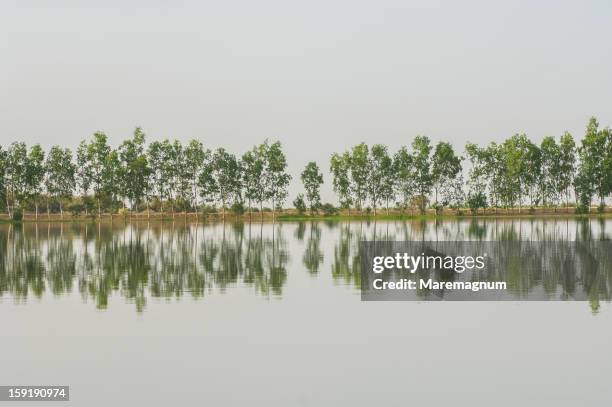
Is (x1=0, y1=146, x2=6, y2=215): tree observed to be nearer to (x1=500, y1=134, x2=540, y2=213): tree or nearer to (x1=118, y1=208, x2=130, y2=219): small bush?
(x1=118, y1=208, x2=130, y2=219): small bush

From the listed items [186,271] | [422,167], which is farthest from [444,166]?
[186,271]

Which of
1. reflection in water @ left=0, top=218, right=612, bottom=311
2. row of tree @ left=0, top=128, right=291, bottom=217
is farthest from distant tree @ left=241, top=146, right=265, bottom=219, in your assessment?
reflection in water @ left=0, top=218, right=612, bottom=311

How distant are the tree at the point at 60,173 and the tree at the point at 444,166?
43.5 metres

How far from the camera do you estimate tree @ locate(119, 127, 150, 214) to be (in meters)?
89.1

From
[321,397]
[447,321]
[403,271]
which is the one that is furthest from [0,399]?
[403,271]

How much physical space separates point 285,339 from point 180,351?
1882mm

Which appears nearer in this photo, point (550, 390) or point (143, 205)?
point (550, 390)

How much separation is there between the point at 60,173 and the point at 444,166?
151 ft

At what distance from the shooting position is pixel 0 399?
9836mm

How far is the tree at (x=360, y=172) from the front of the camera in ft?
305

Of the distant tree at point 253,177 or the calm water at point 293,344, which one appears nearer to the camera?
the calm water at point 293,344

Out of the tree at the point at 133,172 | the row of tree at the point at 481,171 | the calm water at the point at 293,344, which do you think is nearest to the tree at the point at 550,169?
the row of tree at the point at 481,171

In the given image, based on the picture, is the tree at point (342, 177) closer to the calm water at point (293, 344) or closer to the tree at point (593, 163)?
the tree at point (593, 163)

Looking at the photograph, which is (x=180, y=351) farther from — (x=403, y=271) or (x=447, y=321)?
(x=403, y=271)
